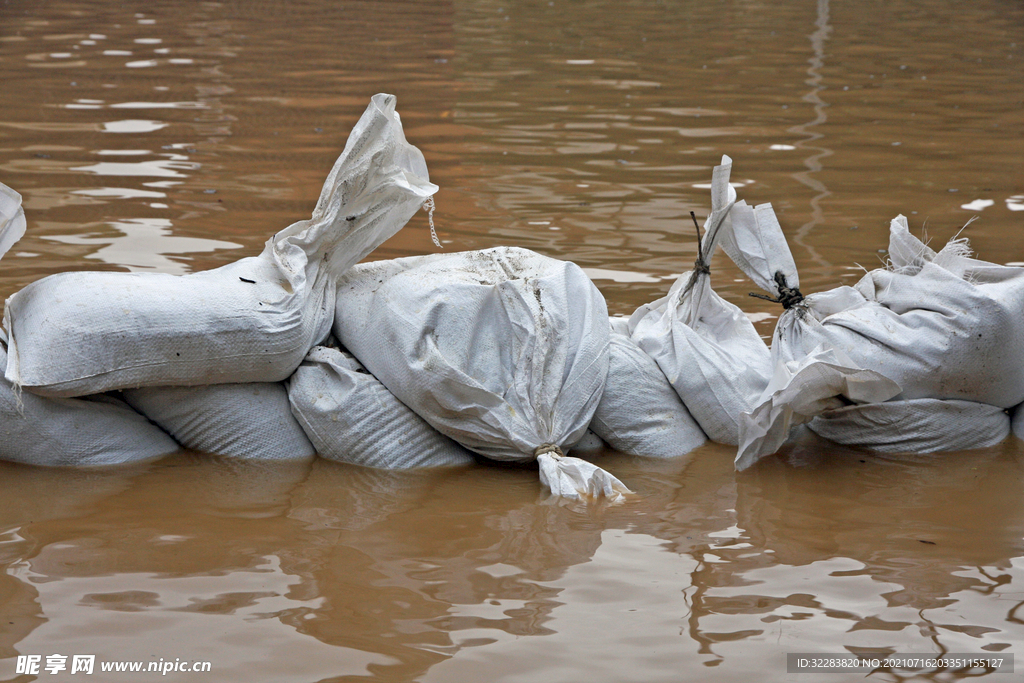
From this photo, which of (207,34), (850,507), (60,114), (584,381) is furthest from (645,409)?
(207,34)

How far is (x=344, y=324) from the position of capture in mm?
2578

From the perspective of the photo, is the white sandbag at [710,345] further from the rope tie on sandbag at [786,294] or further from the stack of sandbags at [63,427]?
the stack of sandbags at [63,427]

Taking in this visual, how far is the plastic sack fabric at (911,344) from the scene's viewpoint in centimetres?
248

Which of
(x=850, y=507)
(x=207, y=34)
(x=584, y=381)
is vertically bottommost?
(x=850, y=507)

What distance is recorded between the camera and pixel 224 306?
237 cm

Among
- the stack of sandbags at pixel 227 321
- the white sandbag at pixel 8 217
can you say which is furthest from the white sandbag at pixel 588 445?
the white sandbag at pixel 8 217

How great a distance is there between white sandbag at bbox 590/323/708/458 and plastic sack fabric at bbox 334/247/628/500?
0.07m

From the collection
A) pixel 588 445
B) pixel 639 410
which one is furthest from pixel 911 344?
pixel 588 445

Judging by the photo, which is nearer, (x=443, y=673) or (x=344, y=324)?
(x=443, y=673)

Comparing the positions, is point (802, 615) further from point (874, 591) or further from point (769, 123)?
point (769, 123)

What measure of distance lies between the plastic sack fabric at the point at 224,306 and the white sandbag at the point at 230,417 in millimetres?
58

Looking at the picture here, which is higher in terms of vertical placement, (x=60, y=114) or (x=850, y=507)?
(x=60, y=114)

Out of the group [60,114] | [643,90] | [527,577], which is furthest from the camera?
Result: [643,90]

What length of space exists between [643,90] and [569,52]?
2160 mm
